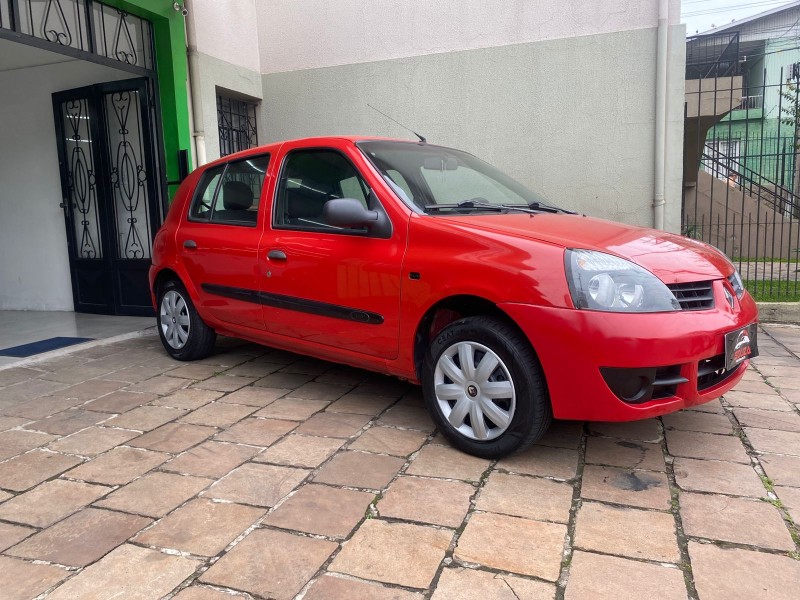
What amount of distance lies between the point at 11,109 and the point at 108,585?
7487 millimetres

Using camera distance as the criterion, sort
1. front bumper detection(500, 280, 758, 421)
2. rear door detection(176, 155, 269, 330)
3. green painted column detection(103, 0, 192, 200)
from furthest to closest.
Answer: green painted column detection(103, 0, 192, 200), rear door detection(176, 155, 269, 330), front bumper detection(500, 280, 758, 421)

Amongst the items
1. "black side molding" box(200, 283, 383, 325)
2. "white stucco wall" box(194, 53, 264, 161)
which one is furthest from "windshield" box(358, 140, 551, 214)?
"white stucco wall" box(194, 53, 264, 161)

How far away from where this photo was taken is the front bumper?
8.55 feet

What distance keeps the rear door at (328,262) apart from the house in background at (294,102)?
→ 3228mm

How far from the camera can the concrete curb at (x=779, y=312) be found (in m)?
6.23

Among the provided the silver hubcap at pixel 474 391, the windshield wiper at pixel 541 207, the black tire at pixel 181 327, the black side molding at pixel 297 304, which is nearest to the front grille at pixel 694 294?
the silver hubcap at pixel 474 391

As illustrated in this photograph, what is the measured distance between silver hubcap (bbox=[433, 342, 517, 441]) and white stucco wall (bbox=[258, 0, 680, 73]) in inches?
202

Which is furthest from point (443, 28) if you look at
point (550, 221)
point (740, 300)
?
point (740, 300)

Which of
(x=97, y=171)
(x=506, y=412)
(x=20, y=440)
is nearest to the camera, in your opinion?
(x=506, y=412)

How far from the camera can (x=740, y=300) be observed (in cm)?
310

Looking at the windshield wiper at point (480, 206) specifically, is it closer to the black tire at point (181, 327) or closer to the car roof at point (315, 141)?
the car roof at point (315, 141)

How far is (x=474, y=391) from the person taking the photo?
298 cm

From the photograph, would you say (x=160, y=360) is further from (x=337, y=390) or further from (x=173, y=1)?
(x=173, y=1)

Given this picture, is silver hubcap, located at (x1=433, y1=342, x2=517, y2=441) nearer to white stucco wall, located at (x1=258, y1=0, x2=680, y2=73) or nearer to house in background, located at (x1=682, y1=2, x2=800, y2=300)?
house in background, located at (x1=682, y1=2, x2=800, y2=300)
